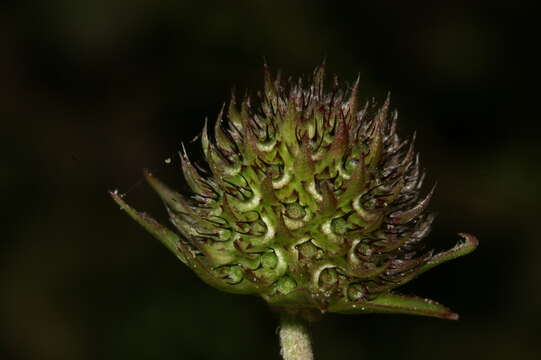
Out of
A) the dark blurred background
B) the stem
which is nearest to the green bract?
the stem

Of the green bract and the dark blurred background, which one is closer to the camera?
the green bract

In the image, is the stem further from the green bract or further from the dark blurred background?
the dark blurred background

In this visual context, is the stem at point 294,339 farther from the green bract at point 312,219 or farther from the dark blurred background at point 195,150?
the dark blurred background at point 195,150

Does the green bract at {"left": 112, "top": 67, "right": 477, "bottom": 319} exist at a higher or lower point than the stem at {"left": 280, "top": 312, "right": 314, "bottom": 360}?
higher

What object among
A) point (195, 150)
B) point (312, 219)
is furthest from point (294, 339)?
point (195, 150)

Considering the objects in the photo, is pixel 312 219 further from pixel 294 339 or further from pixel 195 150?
pixel 195 150

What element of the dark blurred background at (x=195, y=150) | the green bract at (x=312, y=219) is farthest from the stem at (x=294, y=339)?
the dark blurred background at (x=195, y=150)

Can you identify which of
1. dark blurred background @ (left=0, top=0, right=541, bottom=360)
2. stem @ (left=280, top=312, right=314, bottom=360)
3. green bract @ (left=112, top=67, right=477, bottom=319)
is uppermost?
dark blurred background @ (left=0, top=0, right=541, bottom=360)
